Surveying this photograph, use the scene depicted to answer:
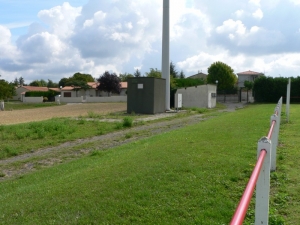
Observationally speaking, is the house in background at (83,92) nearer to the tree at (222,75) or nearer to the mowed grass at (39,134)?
the tree at (222,75)

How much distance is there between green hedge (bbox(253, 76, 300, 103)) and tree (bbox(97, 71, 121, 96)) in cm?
3823

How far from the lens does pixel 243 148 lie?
8.35 m

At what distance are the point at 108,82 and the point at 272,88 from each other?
40895 millimetres

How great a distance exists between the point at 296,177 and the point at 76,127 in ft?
44.9

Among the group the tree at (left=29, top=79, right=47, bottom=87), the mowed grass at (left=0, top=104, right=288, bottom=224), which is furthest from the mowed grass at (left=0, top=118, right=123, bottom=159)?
the tree at (left=29, top=79, right=47, bottom=87)

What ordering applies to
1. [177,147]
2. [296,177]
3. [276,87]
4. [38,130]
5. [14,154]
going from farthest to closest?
[276,87], [38,130], [14,154], [177,147], [296,177]

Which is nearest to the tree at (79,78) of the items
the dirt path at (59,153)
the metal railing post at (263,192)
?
the dirt path at (59,153)

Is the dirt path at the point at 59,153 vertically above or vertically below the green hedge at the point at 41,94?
below

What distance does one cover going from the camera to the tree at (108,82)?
78.8 m

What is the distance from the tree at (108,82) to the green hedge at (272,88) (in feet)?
125

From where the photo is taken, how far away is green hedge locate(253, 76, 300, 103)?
148 ft

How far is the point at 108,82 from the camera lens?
79.1 metres

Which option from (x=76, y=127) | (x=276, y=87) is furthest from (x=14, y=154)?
(x=276, y=87)

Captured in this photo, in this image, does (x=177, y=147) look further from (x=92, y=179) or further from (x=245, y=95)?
(x=245, y=95)
